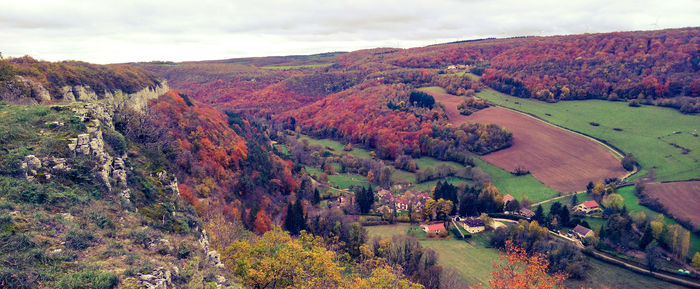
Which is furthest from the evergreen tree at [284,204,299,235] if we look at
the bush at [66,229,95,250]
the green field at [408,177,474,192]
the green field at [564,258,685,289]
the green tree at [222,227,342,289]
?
the green field at [564,258,685,289]

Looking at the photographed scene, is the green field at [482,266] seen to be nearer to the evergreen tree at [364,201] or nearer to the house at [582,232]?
the house at [582,232]

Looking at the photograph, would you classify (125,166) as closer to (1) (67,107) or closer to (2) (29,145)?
(2) (29,145)

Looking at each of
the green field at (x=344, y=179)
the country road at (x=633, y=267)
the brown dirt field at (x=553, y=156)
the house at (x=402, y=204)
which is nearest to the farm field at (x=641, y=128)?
the brown dirt field at (x=553, y=156)

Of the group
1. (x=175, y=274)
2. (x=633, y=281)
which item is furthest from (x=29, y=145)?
(x=633, y=281)

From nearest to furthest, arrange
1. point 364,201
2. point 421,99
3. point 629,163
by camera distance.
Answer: point 364,201
point 629,163
point 421,99

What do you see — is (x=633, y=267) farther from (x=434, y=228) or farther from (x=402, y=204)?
(x=402, y=204)

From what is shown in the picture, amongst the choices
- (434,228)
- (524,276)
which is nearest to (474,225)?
(434,228)

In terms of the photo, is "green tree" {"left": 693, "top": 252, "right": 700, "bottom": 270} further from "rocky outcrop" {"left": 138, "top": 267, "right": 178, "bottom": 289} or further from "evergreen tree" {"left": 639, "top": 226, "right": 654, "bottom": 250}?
"rocky outcrop" {"left": 138, "top": 267, "right": 178, "bottom": 289}
